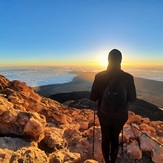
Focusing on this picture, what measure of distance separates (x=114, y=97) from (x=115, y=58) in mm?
541

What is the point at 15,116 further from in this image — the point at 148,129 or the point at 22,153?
the point at 148,129

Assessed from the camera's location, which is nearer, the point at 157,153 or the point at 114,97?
the point at 114,97

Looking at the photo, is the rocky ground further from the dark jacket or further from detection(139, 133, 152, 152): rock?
the dark jacket

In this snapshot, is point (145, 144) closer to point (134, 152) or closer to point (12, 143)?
point (134, 152)

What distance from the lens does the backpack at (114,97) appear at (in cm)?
342

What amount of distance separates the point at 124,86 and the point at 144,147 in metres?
2.00

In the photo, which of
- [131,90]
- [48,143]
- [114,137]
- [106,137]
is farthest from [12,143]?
[131,90]

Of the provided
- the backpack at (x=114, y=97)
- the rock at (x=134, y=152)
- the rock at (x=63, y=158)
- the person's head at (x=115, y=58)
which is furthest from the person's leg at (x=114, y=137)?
the rock at (x=134, y=152)

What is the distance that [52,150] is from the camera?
4.20m

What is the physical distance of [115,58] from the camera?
3.52m

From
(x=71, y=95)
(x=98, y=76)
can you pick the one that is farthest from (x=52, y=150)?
(x=71, y=95)

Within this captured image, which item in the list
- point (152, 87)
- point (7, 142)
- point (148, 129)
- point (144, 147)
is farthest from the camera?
point (152, 87)

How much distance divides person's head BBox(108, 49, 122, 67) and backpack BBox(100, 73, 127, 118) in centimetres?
18

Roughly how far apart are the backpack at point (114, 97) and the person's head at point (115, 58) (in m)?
0.18
